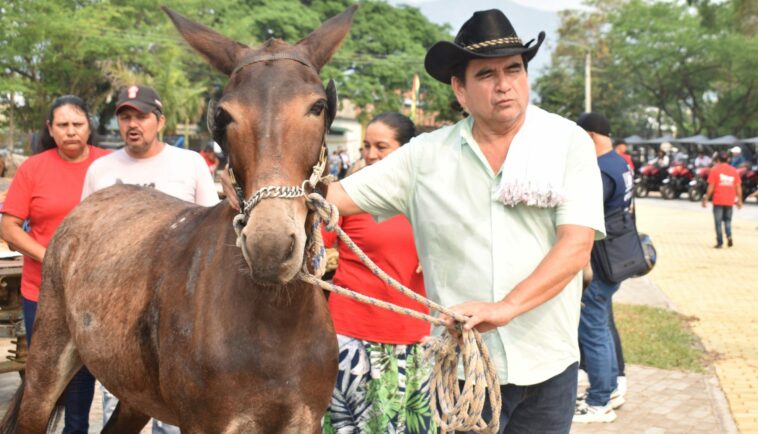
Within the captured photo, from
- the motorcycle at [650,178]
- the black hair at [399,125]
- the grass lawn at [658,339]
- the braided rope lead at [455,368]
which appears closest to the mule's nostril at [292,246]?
the braided rope lead at [455,368]

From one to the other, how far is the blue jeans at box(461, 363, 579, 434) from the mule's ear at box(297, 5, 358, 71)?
1.47 metres

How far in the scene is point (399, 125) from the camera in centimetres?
452

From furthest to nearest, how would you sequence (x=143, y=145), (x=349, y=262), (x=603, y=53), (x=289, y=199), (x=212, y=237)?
(x=603, y=53)
(x=143, y=145)
(x=349, y=262)
(x=212, y=237)
(x=289, y=199)

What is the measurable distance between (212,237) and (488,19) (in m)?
1.38

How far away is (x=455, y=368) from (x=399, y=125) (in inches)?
73.4

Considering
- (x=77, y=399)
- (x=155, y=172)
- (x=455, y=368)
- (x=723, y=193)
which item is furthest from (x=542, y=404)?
(x=723, y=193)

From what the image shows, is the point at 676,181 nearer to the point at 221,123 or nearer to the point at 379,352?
the point at 379,352

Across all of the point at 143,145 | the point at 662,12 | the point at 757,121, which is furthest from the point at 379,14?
the point at 143,145

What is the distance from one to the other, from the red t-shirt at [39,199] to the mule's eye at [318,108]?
285cm

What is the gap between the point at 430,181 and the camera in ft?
10.4

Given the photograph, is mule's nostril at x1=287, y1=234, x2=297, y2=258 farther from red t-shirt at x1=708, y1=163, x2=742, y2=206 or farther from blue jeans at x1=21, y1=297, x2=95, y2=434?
red t-shirt at x1=708, y1=163, x2=742, y2=206

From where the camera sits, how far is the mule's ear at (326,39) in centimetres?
326

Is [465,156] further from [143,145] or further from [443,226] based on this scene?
[143,145]

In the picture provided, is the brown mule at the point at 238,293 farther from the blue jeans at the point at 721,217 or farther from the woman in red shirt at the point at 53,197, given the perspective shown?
the blue jeans at the point at 721,217
